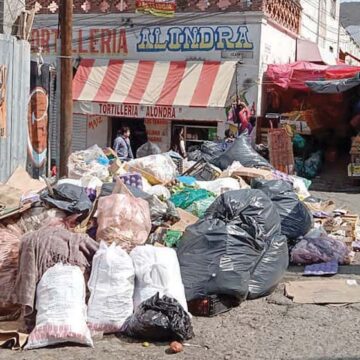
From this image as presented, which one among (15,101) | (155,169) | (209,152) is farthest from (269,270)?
(209,152)

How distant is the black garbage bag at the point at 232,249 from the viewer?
5.85 meters

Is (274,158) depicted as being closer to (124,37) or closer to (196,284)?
(124,37)

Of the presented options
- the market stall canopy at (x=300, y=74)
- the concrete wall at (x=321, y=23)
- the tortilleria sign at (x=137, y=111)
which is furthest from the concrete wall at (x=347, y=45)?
the tortilleria sign at (x=137, y=111)

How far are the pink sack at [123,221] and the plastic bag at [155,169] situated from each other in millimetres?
2284

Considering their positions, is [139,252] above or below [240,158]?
below

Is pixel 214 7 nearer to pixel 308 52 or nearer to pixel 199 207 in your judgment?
pixel 308 52

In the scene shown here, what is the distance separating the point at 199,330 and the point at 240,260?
2.94 feet

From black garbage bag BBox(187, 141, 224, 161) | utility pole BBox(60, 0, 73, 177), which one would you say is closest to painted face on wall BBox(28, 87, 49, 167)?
utility pole BBox(60, 0, 73, 177)

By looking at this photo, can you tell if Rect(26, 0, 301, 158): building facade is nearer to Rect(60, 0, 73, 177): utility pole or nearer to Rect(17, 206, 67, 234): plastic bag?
Rect(60, 0, 73, 177): utility pole

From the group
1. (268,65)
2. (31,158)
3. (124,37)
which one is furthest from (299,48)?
(31,158)

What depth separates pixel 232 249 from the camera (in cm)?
609

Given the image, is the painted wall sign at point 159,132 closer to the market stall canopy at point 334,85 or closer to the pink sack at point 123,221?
the market stall canopy at point 334,85

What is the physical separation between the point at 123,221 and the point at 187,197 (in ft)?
6.16

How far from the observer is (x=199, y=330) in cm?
541
